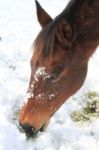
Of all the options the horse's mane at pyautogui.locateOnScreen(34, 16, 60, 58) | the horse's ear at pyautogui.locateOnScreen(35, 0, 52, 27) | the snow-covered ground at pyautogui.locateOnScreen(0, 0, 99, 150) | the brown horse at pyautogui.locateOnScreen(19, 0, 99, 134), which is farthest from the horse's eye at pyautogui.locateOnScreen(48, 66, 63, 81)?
the horse's ear at pyautogui.locateOnScreen(35, 0, 52, 27)

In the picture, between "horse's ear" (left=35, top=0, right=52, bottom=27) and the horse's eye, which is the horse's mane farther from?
"horse's ear" (left=35, top=0, right=52, bottom=27)

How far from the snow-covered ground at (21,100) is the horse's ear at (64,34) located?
351 mm

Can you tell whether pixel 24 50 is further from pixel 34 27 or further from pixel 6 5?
pixel 6 5

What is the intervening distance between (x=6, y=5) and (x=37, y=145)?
467cm

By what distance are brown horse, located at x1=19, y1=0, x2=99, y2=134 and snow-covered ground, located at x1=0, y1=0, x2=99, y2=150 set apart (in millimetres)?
301

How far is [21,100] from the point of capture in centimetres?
486

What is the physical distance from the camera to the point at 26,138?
424cm

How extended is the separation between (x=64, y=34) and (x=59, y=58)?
0.68 ft

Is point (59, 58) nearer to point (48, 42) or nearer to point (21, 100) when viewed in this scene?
point (48, 42)

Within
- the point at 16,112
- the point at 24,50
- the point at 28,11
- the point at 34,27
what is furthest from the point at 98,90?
the point at 28,11

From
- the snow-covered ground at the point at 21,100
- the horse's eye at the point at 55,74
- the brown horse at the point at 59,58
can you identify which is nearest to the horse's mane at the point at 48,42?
the brown horse at the point at 59,58

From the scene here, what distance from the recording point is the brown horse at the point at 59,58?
3.39 m

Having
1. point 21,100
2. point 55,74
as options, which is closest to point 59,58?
point 55,74

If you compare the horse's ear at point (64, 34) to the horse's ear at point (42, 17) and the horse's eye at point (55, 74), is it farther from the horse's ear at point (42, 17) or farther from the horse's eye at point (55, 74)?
the horse's ear at point (42, 17)
